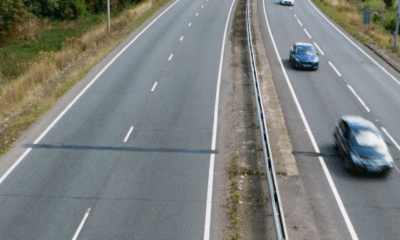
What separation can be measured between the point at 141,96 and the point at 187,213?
10589 millimetres

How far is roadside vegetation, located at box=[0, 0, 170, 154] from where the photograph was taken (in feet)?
62.9

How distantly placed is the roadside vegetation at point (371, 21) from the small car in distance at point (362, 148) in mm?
20529

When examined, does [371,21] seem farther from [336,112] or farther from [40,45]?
[40,45]

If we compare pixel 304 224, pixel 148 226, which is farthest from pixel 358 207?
pixel 148 226

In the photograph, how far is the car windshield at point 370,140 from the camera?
44.2 feet

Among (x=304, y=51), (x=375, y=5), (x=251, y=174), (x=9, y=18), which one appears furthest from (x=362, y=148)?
(x=375, y=5)

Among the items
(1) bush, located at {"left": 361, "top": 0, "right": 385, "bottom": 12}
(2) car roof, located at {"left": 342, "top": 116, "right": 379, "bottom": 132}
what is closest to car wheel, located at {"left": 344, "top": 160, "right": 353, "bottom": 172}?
(2) car roof, located at {"left": 342, "top": 116, "right": 379, "bottom": 132}

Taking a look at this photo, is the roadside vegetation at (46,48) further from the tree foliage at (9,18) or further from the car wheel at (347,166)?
the car wheel at (347,166)

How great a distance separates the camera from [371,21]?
181 ft

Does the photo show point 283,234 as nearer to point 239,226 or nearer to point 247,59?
point 239,226

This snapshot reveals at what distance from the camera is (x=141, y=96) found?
67.1 feet

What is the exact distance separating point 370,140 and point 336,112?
5.23 meters

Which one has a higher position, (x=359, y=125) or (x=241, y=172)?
(x=359, y=125)

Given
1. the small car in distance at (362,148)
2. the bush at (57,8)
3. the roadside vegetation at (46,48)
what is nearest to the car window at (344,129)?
the small car in distance at (362,148)
